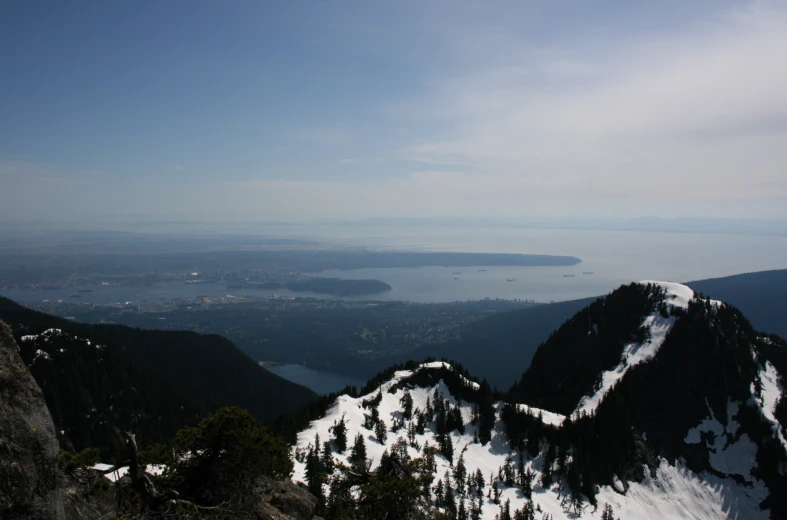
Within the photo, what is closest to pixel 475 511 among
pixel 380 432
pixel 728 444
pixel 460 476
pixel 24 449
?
pixel 460 476

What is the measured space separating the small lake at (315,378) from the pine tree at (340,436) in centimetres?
10561

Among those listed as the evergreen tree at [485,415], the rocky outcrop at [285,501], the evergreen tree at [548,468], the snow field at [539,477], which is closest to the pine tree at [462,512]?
the snow field at [539,477]

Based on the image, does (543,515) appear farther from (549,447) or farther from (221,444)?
(221,444)

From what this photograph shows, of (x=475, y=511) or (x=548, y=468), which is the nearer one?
(x=475, y=511)

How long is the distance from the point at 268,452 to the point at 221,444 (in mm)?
1695

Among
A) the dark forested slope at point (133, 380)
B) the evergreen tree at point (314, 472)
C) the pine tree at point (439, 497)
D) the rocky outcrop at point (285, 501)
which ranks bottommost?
the dark forested slope at point (133, 380)

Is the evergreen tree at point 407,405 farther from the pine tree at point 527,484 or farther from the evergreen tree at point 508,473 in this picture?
the pine tree at point 527,484

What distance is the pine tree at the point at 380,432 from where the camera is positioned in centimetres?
5421

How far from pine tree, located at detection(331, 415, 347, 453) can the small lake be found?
347ft

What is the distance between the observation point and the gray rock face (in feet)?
24.9

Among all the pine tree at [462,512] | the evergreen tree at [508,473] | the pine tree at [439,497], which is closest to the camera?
the pine tree at [462,512]

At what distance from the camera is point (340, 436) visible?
47531mm

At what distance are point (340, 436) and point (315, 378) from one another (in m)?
128

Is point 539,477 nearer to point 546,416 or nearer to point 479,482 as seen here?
point 479,482
